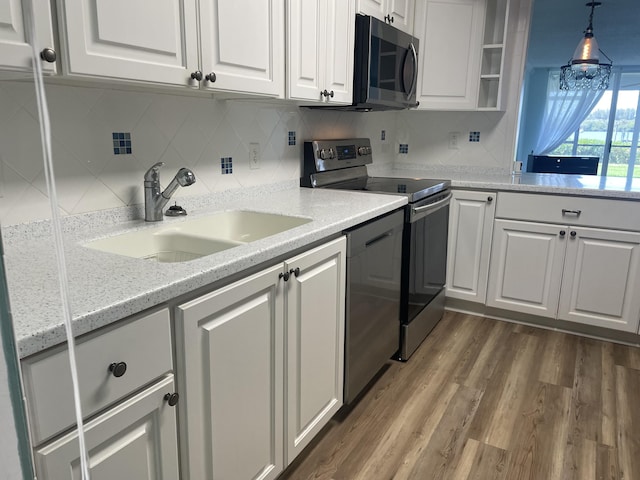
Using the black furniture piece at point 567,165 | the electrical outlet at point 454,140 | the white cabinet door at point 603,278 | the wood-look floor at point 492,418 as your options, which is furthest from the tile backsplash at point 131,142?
the black furniture piece at point 567,165

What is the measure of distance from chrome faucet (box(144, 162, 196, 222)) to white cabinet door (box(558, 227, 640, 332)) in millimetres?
2188

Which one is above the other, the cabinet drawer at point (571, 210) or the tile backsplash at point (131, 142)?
the tile backsplash at point (131, 142)

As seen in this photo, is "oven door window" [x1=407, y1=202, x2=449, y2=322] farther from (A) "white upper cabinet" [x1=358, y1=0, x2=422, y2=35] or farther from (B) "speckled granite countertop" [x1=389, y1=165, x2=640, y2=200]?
(A) "white upper cabinet" [x1=358, y1=0, x2=422, y2=35]

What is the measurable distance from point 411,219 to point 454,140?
55.1 inches

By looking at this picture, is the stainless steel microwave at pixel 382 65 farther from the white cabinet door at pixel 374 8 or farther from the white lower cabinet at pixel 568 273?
the white lower cabinet at pixel 568 273

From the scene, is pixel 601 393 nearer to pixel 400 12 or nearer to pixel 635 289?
pixel 635 289

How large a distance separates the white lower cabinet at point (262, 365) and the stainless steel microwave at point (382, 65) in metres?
1.04

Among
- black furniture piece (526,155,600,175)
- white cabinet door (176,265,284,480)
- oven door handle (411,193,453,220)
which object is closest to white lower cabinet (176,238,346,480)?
white cabinet door (176,265,284,480)

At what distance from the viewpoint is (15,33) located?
94 cm

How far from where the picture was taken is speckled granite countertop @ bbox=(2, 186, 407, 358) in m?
0.81

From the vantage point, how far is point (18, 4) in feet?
3.07

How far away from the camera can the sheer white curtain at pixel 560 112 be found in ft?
24.0

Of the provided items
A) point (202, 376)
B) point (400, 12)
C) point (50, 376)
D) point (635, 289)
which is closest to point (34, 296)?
point (50, 376)

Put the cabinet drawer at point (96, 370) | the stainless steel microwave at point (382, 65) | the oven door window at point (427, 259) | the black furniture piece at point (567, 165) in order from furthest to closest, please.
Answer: the black furniture piece at point (567, 165), the oven door window at point (427, 259), the stainless steel microwave at point (382, 65), the cabinet drawer at point (96, 370)
